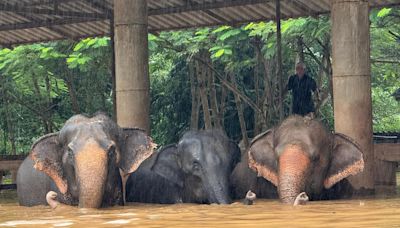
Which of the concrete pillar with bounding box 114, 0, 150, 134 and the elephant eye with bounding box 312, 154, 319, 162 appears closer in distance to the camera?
the elephant eye with bounding box 312, 154, 319, 162

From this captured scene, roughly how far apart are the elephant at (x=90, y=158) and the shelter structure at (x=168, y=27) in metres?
2.67

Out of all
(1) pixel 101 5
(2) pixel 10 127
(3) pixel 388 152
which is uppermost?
(1) pixel 101 5

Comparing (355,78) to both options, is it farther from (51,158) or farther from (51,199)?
(51,199)

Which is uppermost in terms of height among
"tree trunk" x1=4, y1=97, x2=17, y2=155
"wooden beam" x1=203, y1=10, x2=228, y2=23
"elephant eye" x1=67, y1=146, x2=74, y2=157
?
"wooden beam" x1=203, y1=10, x2=228, y2=23

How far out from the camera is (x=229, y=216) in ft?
27.0

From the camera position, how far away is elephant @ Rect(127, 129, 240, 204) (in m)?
11.0

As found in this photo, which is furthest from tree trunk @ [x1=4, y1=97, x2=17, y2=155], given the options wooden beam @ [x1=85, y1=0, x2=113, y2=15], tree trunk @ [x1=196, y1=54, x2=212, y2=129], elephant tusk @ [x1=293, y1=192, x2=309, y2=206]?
elephant tusk @ [x1=293, y1=192, x2=309, y2=206]

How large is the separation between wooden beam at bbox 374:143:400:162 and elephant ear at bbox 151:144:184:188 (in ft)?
10.5

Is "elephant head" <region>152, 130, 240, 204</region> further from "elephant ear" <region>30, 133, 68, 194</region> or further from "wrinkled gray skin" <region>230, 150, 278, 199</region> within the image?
A: "elephant ear" <region>30, 133, 68, 194</region>

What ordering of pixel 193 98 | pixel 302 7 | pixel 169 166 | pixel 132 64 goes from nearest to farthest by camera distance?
1. pixel 169 166
2. pixel 132 64
3. pixel 302 7
4. pixel 193 98

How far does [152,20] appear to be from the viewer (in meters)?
17.7

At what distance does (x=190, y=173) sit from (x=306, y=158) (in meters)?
1.47

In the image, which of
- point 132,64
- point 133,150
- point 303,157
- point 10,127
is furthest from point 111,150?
point 10,127

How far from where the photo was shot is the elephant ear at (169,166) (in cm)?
1189
